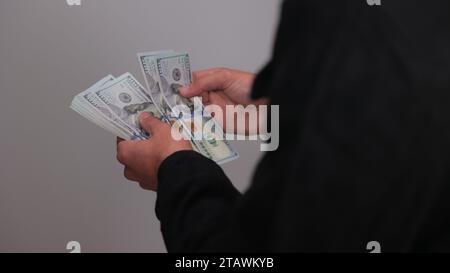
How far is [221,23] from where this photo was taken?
4.13ft

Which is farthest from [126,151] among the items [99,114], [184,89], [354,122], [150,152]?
[354,122]

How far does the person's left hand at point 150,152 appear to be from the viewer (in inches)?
32.4

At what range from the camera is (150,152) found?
0.85 metres

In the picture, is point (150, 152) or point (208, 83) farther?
point (208, 83)

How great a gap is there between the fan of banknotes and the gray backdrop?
Result: 11 cm

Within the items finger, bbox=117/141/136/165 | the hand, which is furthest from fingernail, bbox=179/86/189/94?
finger, bbox=117/141/136/165

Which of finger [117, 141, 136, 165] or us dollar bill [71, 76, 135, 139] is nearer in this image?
finger [117, 141, 136, 165]

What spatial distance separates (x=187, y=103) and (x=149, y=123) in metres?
0.20

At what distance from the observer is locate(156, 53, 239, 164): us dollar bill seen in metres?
1.13

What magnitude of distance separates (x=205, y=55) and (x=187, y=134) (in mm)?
328

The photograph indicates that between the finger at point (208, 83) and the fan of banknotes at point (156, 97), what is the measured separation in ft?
0.12

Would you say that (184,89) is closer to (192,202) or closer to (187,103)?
(187,103)

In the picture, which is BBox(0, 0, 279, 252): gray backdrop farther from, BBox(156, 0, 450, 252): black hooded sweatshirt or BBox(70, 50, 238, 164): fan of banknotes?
BBox(156, 0, 450, 252): black hooded sweatshirt
